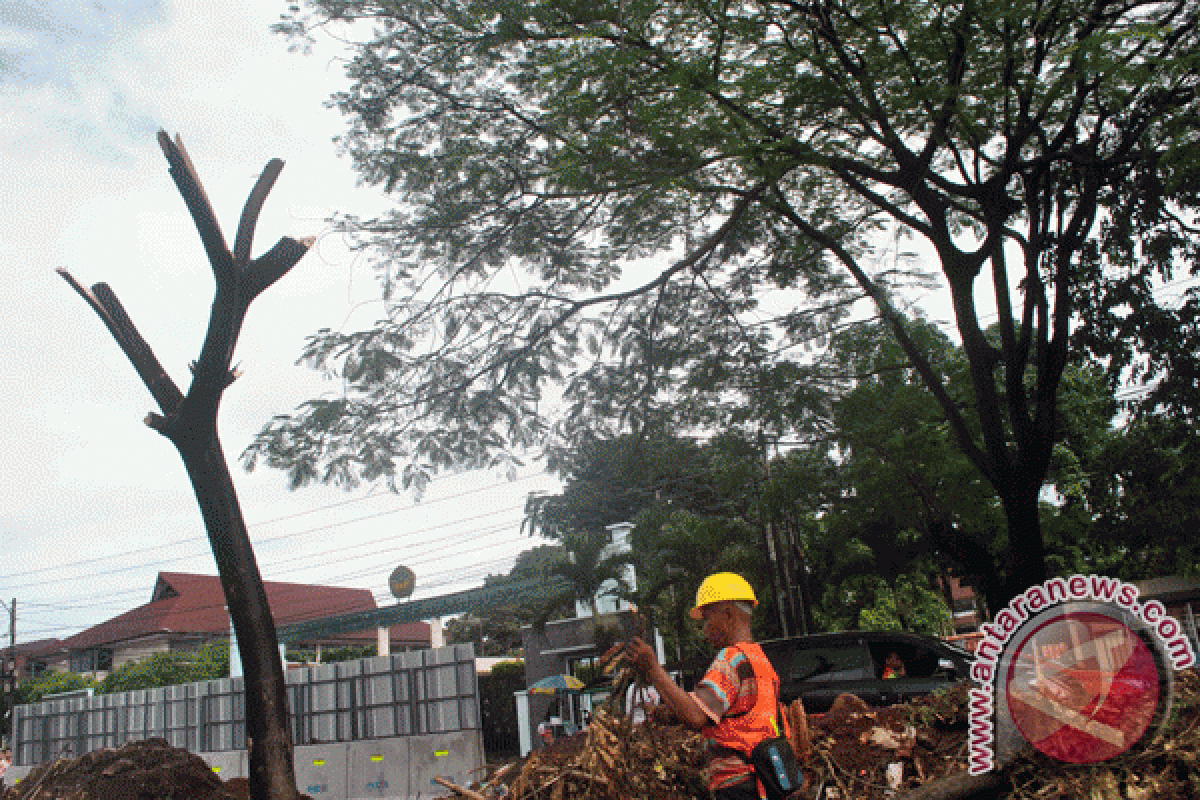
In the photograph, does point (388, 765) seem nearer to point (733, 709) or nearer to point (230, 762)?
point (230, 762)

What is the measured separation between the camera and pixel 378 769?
16438mm

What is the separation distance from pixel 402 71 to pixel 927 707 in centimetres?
837

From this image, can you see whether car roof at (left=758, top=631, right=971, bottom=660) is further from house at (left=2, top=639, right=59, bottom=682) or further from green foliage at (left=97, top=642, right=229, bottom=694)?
house at (left=2, top=639, right=59, bottom=682)

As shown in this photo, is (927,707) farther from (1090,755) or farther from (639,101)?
(639,101)

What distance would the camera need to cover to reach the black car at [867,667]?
28.4 feet

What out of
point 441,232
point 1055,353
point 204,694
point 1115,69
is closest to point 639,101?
point 441,232

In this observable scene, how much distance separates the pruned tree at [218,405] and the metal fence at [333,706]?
256 inches

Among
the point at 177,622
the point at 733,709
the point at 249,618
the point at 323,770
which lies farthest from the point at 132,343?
the point at 177,622

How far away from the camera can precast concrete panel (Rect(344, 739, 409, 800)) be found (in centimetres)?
1608

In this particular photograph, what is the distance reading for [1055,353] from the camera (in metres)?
9.57

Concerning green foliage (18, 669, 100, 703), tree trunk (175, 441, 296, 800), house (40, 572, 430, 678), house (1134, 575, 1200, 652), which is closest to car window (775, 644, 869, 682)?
tree trunk (175, 441, 296, 800)

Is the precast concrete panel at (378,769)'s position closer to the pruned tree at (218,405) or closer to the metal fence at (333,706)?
the metal fence at (333,706)

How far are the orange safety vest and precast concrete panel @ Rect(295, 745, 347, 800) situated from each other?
1558 centimetres

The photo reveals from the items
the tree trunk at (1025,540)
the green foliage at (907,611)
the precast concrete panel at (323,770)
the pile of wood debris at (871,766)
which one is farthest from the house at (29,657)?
the pile of wood debris at (871,766)
